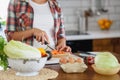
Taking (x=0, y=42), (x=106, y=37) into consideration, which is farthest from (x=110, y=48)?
(x=0, y=42)

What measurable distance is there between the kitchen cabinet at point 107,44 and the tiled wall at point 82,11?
50 cm

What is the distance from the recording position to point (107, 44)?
341 centimetres

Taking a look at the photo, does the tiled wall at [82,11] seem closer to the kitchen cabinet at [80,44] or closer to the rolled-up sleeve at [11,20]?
the kitchen cabinet at [80,44]

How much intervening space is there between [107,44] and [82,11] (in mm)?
615

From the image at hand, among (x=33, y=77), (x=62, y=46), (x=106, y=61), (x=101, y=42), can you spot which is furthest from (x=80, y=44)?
(x=33, y=77)

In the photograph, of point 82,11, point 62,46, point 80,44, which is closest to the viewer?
point 62,46

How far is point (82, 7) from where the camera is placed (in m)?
3.78

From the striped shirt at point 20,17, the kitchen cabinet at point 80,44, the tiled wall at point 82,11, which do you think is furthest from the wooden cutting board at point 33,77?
the tiled wall at point 82,11

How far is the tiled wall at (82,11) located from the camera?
12.3 feet

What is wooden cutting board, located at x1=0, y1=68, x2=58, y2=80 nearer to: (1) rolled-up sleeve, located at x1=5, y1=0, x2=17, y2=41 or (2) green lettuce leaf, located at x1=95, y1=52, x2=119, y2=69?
(2) green lettuce leaf, located at x1=95, y1=52, x2=119, y2=69

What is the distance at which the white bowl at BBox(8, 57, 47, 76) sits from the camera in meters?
1.55

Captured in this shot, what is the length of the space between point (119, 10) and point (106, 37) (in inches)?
28.0

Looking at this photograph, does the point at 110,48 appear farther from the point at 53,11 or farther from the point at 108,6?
the point at 53,11

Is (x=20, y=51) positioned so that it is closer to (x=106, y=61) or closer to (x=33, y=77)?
(x=33, y=77)
